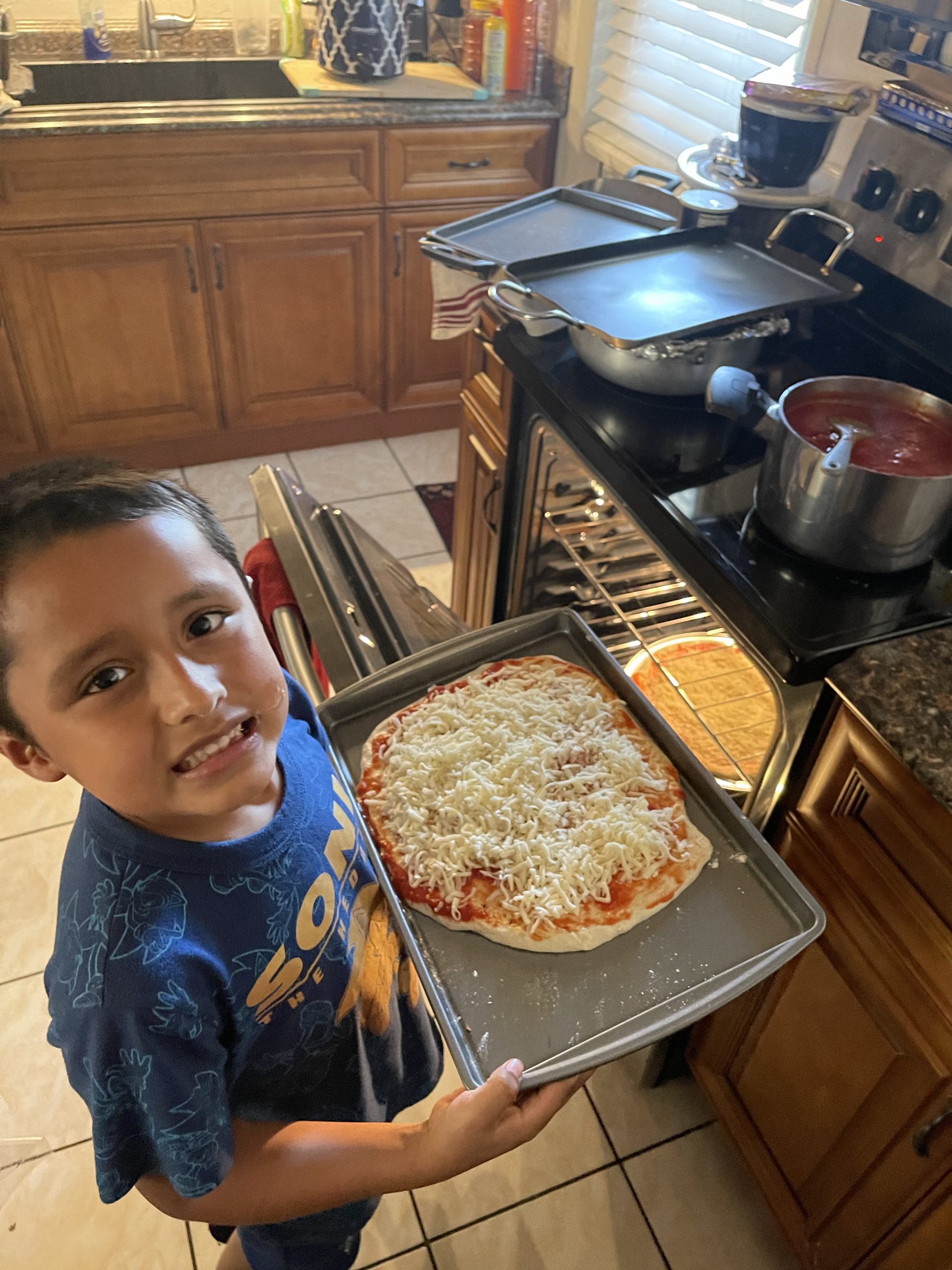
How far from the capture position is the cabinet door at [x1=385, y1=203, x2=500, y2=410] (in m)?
2.57

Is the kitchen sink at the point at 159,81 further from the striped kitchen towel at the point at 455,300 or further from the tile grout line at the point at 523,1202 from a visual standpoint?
the tile grout line at the point at 523,1202

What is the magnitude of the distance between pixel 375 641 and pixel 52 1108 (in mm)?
945

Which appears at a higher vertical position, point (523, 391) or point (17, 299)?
point (523, 391)

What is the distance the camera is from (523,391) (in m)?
1.44

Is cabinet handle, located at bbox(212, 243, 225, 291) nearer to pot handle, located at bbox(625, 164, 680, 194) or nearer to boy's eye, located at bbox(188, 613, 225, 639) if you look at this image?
pot handle, located at bbox(625, 164, 680, 194)

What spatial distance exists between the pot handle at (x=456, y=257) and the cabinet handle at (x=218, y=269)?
138cm

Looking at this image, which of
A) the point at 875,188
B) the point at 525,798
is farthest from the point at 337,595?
the point at 875,188

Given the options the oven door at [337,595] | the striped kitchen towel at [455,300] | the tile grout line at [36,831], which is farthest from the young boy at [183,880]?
the tile grout line at [36,831]

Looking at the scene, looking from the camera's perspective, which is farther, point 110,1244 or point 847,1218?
point 110,1244

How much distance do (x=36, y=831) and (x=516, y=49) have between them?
2.27 m

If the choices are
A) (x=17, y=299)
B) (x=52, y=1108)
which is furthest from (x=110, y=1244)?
(x=17, y=299)

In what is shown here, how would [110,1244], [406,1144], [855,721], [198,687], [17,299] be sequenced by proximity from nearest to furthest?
[198,687] < [406,1144] < [855,721] < [110,1244] < [17,299]

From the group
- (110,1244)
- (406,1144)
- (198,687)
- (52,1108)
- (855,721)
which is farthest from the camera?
(52,1108)

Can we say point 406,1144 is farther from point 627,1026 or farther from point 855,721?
point 855,721
